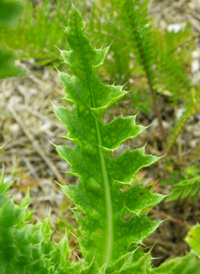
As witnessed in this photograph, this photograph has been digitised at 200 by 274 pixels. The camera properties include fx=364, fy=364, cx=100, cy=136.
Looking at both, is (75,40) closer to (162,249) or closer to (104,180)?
(104,180)

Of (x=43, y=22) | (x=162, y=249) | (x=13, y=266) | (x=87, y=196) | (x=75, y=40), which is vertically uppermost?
(x=43, y=22)

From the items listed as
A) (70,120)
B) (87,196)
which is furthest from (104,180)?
(70,120)

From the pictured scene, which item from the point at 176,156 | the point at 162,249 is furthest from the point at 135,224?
the point at 176,156

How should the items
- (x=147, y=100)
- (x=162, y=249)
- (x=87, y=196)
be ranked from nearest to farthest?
1. (x=87, y=196)
2. (x=162, y=249)
3. (x=147, y=100)

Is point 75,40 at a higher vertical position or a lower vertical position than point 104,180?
higher

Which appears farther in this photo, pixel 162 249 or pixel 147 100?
pixel 147 100

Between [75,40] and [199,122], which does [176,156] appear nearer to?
[199,122]

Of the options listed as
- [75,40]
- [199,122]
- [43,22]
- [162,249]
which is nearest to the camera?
[75,40]
